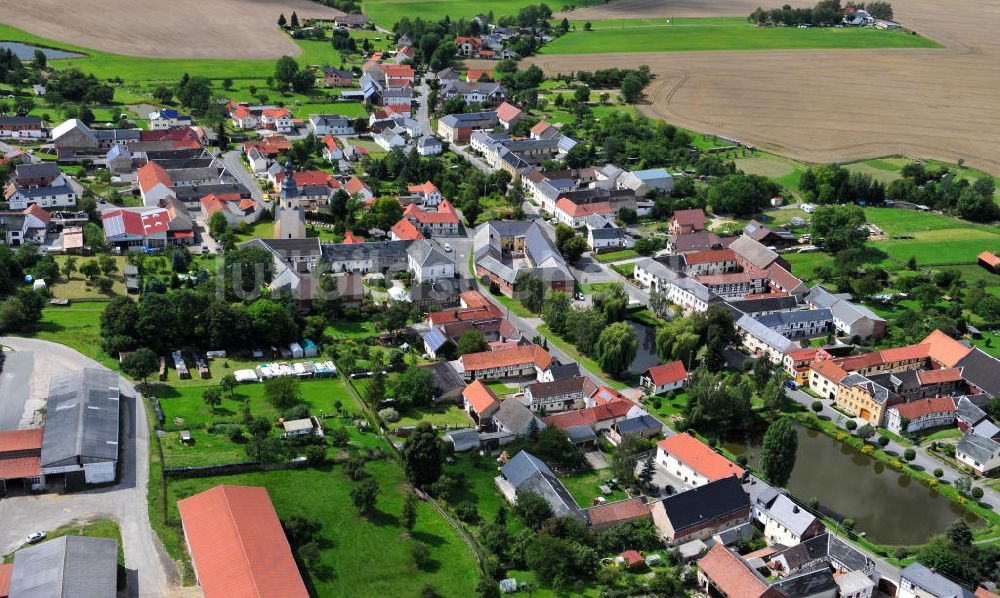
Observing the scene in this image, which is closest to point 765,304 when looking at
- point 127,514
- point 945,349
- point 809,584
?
point 945,349

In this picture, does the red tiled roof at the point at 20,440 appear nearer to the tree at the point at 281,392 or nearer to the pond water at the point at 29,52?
the tree at the point at 281,392

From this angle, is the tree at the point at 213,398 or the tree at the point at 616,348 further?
the tree at the point at 616,348

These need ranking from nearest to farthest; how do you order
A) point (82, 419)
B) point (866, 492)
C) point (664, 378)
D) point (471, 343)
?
point (82, 419) → point (866, 492) → point (664, 378) → point (471, 343)

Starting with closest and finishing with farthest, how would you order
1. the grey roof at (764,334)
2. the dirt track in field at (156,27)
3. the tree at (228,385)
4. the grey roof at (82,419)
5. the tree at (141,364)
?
the grey roof at (82,419)
the tree at (141,364)
the tree at (228,385)
the grey roof at (764,334)
the dirt track in field at (156,27)

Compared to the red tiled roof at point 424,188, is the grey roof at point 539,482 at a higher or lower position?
lower

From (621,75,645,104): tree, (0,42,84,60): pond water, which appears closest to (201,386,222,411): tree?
(621,75,645,104): tree

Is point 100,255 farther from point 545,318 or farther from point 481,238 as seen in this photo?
point 545,318

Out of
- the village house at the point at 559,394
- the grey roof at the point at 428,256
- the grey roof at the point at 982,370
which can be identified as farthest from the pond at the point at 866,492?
the grey roof at the point at 428,256

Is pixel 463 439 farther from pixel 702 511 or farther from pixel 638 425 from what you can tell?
pixel 702 511
